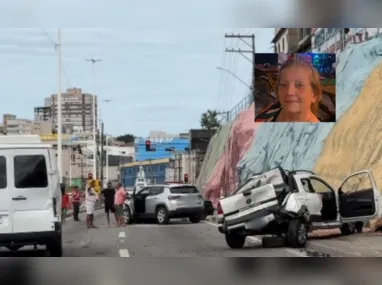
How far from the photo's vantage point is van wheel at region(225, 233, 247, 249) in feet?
34.4

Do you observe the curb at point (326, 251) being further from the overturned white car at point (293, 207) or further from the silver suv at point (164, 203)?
the silver suv at point (164, 203)

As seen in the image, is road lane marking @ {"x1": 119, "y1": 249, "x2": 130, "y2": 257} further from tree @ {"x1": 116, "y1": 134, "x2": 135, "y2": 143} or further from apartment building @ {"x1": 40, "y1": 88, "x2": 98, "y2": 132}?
apartment building @ {"x1": 40, "y1": 88, "x2": 98, "y2": 132}

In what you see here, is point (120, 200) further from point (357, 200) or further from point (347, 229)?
point (357, 200)

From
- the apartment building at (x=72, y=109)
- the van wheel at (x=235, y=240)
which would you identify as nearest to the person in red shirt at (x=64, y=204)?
the apartment building at (x=72, y=109)

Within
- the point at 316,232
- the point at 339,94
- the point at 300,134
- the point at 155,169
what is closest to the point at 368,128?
the point at 339,94

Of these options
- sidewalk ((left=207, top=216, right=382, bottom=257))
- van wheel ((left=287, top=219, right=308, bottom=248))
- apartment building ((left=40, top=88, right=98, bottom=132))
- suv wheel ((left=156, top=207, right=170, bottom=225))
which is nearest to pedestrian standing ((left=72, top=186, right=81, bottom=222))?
suv wheel ((left=156, top=207, right=170, bottom=225))

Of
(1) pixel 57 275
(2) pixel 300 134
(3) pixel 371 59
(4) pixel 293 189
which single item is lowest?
(1) pixel 57 275

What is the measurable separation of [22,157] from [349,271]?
14.6 ft

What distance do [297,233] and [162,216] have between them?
142 inches

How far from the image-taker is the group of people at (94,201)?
1280 cm

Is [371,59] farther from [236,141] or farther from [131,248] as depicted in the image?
[131,248]

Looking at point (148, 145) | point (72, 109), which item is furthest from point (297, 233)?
point (72, 109)

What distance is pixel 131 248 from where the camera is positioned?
33.2 ft

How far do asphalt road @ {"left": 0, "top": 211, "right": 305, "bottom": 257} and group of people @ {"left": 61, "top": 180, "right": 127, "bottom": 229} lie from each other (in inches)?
13.9
